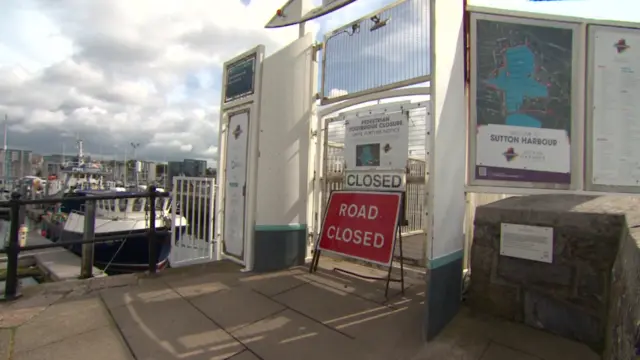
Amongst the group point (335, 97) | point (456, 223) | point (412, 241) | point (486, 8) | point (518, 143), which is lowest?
point (412, 241)

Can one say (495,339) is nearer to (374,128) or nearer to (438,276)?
(438,276)

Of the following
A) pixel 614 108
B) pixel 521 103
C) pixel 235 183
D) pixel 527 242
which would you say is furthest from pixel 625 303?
pixel 235 183

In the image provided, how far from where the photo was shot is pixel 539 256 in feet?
9.27

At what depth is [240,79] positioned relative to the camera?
5.03 metres

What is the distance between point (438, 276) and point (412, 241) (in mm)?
2954

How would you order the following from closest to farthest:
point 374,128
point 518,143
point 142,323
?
point 142,323 → point 518,143 → point 374,128

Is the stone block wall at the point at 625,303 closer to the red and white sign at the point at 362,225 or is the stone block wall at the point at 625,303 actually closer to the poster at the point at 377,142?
the red and white sign at the point at 362,225

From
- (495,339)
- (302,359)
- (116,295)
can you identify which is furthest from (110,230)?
(495,339)

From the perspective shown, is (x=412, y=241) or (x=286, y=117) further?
(x=412, y=241)

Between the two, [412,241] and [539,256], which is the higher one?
[539,256]

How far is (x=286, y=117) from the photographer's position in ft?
15.5

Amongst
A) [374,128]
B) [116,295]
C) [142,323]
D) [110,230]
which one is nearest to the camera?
[142,323]

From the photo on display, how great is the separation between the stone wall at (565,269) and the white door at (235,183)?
318cm

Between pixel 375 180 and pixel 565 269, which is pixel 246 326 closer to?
pixel 375 180
